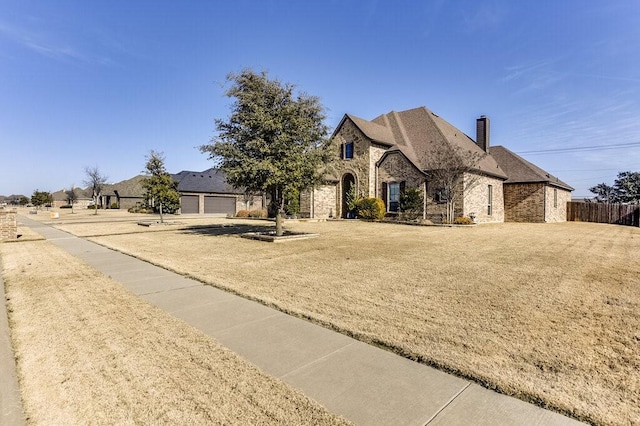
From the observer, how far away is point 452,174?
20.7 metres

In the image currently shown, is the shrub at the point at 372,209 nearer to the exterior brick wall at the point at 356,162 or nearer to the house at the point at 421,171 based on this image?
the house at the point at 421,171

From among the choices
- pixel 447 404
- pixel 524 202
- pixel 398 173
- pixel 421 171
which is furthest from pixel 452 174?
pixel 447 404

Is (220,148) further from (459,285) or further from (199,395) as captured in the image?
(199,395)

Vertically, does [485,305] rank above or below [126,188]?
below

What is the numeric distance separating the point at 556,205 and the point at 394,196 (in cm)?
1573

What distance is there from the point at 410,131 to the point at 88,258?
24926 mm

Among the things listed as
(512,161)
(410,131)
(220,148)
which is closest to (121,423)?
(220,148)

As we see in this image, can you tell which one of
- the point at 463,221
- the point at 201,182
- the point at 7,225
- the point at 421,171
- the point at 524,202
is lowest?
the point at 463,221

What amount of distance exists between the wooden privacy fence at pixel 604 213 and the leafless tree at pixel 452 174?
48.0 ft

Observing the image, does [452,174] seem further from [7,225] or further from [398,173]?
[7,225]

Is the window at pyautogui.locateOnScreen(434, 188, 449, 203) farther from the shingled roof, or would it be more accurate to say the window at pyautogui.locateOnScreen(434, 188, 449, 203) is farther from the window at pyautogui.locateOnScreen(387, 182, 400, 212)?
the window at pyautogui.locateOnScreen(387, 182, 400, 212)

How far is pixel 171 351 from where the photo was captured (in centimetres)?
364

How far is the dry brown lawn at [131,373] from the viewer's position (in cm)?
259

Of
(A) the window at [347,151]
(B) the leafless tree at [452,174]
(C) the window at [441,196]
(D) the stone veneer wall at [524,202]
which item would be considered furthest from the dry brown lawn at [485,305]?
(D) the stone veneer wall at [524,202]
